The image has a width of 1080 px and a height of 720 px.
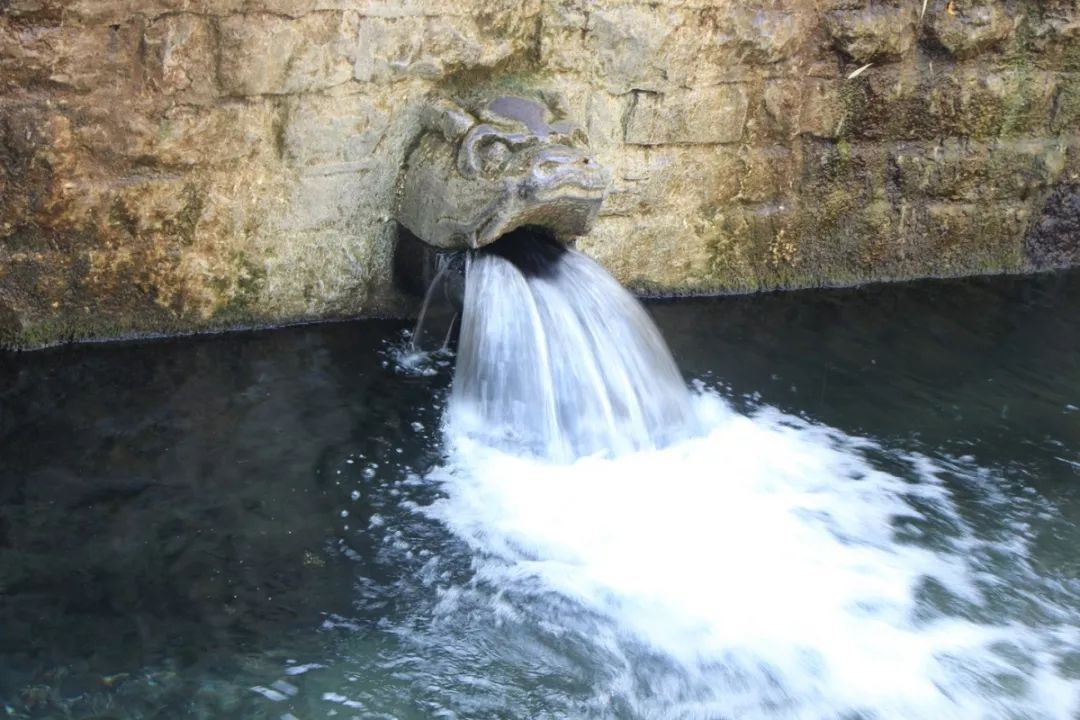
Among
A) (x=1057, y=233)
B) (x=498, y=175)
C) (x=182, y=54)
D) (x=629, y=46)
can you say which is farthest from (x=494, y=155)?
(x=1057, y=233)

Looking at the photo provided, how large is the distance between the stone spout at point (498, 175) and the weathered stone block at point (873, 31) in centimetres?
138

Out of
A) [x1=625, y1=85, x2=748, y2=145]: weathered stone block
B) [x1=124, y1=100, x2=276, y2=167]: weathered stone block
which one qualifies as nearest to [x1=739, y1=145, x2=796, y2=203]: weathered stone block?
[x1=625, y1=85, x2=748, y2=145]: weathered stone block

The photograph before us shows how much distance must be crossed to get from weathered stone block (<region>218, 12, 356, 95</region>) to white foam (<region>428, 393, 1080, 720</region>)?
1342mm

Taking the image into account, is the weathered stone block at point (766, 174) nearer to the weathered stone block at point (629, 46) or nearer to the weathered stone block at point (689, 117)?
the weathered stone block at point (689, 117)

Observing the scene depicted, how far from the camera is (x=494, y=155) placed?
4039 millimetres

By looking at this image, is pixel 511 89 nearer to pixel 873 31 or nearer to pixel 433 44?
pixel 433 44

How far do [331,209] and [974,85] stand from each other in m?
2.87

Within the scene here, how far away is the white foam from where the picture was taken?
9.80 ft

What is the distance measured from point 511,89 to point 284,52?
0.85 metres

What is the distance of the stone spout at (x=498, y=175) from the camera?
398cm

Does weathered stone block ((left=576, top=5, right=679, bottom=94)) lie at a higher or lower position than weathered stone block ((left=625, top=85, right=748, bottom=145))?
higher

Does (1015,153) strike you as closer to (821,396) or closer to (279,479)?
(821,396)

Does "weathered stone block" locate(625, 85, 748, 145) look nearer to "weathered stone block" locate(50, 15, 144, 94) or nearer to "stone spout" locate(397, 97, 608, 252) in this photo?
"stone spout" locate(397, 97, 608, 252)

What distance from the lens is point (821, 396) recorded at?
4438 mm
